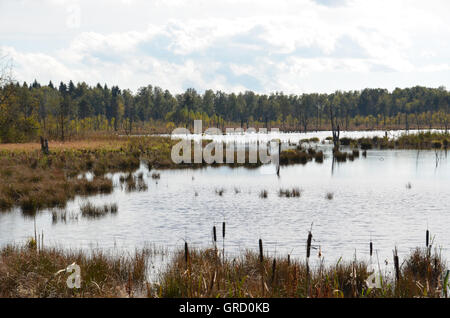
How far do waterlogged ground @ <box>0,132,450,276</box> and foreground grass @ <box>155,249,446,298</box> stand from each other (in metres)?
3.66

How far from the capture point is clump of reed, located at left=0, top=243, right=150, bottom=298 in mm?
8266

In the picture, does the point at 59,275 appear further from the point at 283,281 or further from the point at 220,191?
the point at 220,191

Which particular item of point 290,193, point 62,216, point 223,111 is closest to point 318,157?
point 290,193

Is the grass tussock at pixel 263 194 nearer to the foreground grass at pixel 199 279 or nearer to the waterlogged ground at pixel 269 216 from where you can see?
the waterlogged ground at pixel 269 216

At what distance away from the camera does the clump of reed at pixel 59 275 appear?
8.27m

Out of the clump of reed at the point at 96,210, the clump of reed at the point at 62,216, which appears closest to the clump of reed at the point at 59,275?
the clump of reed at the point at 62,216

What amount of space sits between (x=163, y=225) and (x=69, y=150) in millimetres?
31099

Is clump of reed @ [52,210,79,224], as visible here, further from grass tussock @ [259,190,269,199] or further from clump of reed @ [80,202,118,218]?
grass tussock @ [259,190,269,199]

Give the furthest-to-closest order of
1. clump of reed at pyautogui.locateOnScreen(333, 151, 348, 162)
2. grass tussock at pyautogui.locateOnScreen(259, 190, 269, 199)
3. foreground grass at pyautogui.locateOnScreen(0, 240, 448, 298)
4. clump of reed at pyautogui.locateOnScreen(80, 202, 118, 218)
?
clump of reed at pyautogui.locateOnScreen(333, 151, 348, 162) → grass tussock at pyautogui.locateOnScreen(259, 190, 269, 199) → clump of reed at pyautogui.locateOnScreen(80, 202, 118, 218) → foreground grass at pyautogui.locateOnScreen(0, 240, 448, 298)

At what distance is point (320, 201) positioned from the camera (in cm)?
2458

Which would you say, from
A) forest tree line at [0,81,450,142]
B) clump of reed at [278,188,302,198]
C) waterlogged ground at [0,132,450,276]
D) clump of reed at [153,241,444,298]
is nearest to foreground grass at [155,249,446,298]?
clump of reed at [153,241,444,298]

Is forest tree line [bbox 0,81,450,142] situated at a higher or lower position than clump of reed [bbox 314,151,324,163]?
higher

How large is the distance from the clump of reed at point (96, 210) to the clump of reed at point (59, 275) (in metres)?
8.77
